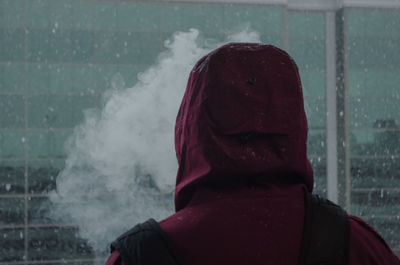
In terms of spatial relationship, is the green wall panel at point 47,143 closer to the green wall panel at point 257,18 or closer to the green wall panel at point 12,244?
the green wall panel at point 12,244

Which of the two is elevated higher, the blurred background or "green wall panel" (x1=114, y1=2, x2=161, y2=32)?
"green wall panel" (x1=114, y1=2, x2=161, y2=32)

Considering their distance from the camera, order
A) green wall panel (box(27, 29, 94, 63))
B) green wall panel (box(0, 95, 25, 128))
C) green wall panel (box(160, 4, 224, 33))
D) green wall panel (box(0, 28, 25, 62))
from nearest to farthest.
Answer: green wall panel (box(0, 28, 25, 62)), green wall panel (box(0, 95, 25, 128)), green wall panel (box(27, 29, 94, 63)), green wall panel (box(160, 4, 224, 33))

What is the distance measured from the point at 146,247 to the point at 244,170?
0.19 meters

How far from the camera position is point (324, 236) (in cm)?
79

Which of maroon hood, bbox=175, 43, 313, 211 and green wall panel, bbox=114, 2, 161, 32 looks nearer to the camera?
maroon hood, bbox=175, 43, 313, 211

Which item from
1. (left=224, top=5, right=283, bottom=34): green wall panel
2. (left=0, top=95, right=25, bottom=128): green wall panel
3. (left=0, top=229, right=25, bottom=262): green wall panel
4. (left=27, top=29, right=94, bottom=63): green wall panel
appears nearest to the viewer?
(left=0, top=95, right=25, bottom=128): green wall panel

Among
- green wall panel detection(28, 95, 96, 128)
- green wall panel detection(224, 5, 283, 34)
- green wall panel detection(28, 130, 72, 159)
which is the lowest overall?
green wall panel detection(28, 130, 72, 159)

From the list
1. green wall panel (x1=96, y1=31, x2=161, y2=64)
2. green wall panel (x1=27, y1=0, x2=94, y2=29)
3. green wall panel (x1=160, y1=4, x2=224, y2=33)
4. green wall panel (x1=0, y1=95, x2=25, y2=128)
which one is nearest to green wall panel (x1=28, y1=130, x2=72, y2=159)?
green wall panel (x1=0, y1=95, x2=25, y2=128)

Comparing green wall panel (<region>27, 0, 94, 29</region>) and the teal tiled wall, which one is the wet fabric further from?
green wall panel (<region>27, 0, 94, 29</region>)

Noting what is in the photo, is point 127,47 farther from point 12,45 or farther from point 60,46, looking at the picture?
point 12,45

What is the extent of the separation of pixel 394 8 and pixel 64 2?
12.0 meters

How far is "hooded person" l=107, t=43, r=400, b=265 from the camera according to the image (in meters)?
0.80

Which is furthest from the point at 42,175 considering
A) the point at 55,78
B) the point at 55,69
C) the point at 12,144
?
the point at 55,69

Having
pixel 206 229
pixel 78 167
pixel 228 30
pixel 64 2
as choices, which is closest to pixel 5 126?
pixel 78 167
